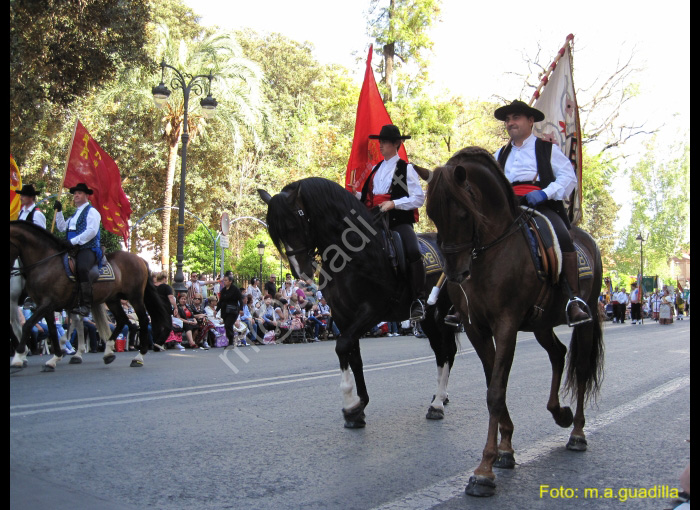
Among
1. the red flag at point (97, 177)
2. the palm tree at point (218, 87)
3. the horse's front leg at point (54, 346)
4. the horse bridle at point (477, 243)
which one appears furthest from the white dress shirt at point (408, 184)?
the palm tree at point (218, 87)

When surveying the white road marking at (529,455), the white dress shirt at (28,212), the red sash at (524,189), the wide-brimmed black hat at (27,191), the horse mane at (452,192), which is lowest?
the white road marking at (529,455)

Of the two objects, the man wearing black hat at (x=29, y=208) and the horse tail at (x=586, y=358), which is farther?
the man wearing black hat at (x=29, y=208)

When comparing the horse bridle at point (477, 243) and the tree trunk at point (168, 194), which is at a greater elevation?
the tree trunk at point (168, 194)

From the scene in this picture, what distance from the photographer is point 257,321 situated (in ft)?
59.9

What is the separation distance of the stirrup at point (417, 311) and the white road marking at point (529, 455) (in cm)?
170

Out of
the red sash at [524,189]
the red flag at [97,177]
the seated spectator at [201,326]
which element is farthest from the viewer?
the seated spectator at [201,326]

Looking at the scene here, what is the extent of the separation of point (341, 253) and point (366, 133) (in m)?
4.14

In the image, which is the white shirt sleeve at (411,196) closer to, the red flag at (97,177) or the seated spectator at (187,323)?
the red flag at (97,177)

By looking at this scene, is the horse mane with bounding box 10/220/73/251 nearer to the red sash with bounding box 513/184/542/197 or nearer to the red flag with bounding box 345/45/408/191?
the red flag with bounding box 345/45/408/191

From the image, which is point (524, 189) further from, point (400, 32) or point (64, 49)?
point (400, 32)

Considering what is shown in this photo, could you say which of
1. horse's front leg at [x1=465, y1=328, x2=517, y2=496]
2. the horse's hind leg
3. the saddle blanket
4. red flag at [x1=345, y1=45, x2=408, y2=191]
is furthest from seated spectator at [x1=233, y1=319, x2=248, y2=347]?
horse's front leg at [x1=465, y1=328, x2=517, y2=496]

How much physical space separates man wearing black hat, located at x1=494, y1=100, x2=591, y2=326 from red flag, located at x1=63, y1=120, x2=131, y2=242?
10650 mm

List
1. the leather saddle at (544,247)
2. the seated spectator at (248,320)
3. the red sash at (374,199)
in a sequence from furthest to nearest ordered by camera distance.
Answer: the seated spectator at (248,320) → the red sash at (374,199) → the leather saddle at (544,247)

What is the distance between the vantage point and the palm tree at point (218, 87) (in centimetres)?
2955
